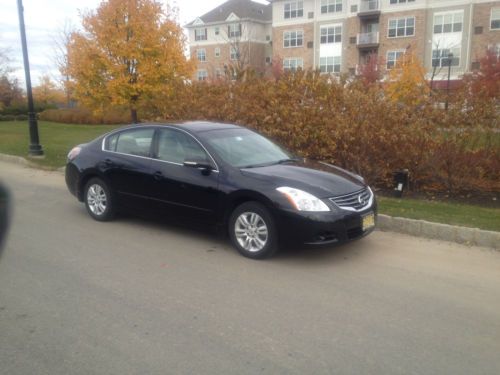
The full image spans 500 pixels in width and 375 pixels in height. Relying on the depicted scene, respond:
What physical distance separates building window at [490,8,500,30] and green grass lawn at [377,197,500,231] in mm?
43220

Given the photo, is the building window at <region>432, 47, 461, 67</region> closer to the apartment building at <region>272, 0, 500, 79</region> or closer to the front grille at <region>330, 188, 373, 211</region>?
the apartment building at <region>272, 0, 500, 79</region>

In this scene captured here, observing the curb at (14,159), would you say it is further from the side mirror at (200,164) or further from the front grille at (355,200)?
the front grille at (355,200)

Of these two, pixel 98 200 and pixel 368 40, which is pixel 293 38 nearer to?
pixel 368 40

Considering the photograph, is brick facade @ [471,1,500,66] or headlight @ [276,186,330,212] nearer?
headlight @ [276,186,330,212]

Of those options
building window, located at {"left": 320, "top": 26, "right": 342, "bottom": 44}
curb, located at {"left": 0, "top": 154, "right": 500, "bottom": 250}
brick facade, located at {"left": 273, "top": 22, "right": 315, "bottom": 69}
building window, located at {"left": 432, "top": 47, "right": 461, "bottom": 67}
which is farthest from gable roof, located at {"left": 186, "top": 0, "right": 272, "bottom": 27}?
curb, located at {"left": 0, "top": 154, "right": 500, "bottom": 250}

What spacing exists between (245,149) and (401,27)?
4708cm

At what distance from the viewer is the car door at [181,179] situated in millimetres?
6055

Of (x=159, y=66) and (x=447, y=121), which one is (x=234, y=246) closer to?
(x=447, y=121)

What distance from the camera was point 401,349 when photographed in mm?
3605

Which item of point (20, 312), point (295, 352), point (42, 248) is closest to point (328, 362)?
point (295, 352)

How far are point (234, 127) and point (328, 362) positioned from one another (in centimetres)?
431

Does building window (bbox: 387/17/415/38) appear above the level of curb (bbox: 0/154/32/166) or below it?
above

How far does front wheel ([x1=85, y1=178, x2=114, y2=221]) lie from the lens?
23.8 ft

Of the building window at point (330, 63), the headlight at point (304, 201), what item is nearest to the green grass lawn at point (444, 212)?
the headlight at point (304, 201)
